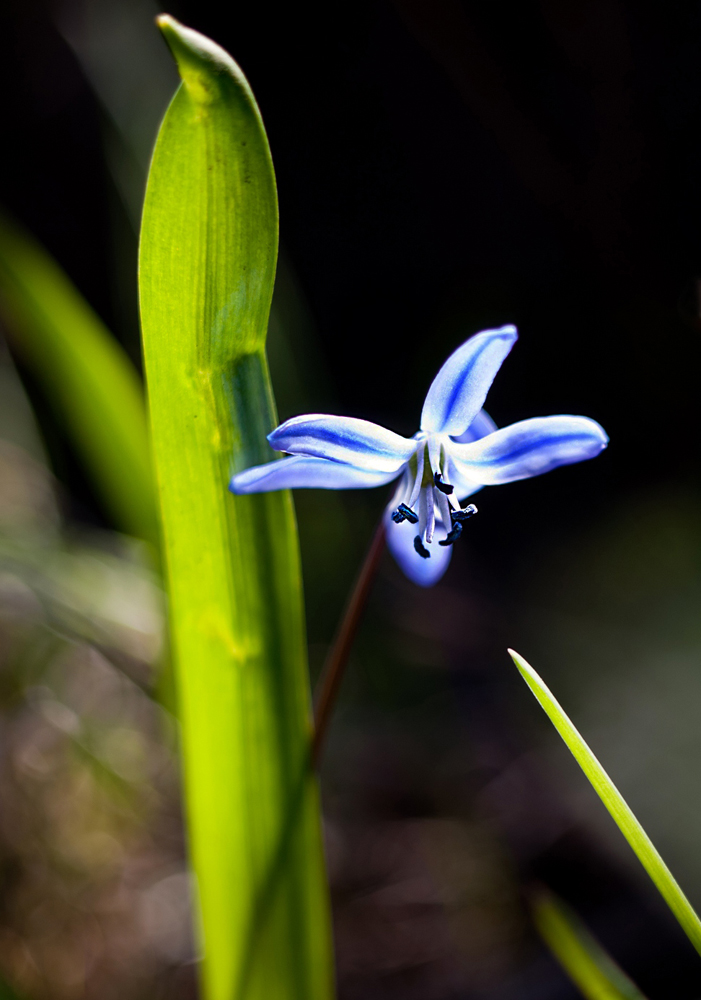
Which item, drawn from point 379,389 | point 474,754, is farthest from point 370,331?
point 474,754

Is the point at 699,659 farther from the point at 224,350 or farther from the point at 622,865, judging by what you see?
the point at 224,350

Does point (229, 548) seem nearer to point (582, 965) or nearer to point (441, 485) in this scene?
point (441, 485)

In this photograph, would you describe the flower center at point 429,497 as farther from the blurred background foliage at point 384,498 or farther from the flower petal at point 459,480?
the blurred background foliage at point 384,498

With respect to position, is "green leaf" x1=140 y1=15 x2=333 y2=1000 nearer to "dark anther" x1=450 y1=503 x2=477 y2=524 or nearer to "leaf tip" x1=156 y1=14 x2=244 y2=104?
"leaf tip" x1=156 y1=14 x2=244 y2=104

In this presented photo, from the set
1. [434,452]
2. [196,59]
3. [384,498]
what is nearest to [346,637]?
[434,452]

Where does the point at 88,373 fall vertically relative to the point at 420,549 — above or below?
above
